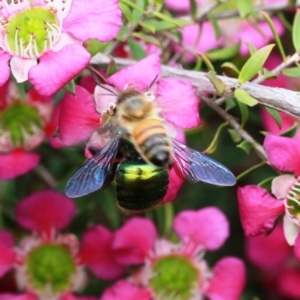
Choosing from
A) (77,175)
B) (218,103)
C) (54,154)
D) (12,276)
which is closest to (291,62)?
(218,103)

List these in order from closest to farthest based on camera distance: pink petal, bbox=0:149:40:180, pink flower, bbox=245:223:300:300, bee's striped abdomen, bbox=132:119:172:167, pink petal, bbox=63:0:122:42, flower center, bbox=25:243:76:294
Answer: bee's striped abdomen, bbox=132:119:172:167 < pink petal, bbox=63:0:122:42 < pink petal, bbox=0:149:40:180 < flower center, bbox=25:243:76:294 < pink flower, bbox=245:223:300:300

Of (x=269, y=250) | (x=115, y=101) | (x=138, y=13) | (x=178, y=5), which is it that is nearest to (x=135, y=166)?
(x=115, y=101)

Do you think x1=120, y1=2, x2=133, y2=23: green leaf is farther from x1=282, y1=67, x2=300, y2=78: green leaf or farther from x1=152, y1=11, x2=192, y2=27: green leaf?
x1=282, y1=67, x2=300, y2=78: green leaf

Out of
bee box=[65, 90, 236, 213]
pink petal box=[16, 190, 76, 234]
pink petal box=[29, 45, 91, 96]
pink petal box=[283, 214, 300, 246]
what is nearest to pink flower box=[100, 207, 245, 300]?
pink petal box=[16, 190, 76, 234]

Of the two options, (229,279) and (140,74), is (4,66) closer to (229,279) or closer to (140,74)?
(140,74)

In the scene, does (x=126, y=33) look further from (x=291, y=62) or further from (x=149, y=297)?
(x=149, y=297)

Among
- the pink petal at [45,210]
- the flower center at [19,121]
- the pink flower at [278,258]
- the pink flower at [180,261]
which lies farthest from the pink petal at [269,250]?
the flower center at [19,121]
